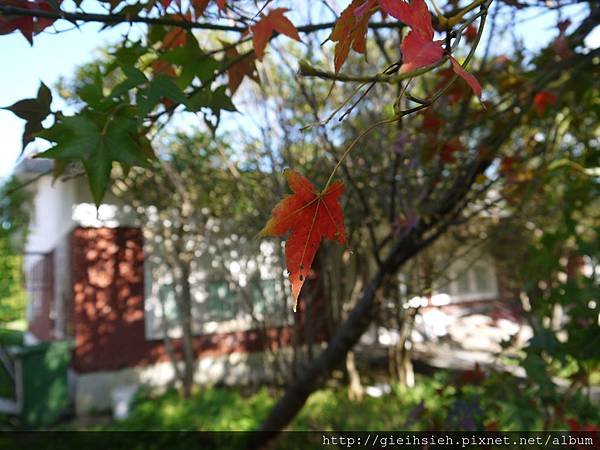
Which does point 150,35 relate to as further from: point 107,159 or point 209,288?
point 209,288

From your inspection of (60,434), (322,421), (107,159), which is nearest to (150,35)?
(107,159)

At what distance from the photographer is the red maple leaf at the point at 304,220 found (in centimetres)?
96

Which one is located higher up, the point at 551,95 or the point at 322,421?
the point at 551,95

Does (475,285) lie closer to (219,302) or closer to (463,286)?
(463,286)

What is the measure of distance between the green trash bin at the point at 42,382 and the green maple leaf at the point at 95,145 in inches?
241

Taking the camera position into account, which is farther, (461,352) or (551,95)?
(461,352)

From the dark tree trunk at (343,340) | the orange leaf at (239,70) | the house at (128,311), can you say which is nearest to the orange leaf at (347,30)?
the orange leaf at (239,70)

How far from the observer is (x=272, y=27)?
1.35m

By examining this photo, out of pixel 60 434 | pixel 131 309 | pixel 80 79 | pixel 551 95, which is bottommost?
pixel 60 434

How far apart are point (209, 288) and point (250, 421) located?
285 centimetres

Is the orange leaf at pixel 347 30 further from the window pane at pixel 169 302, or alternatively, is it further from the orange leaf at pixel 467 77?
the window pane at pixel 169 302

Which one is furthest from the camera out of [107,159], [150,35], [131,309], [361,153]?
[131,309]

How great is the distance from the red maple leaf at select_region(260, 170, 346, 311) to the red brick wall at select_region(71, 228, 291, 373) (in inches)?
247

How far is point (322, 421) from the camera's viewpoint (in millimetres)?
5234
